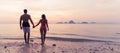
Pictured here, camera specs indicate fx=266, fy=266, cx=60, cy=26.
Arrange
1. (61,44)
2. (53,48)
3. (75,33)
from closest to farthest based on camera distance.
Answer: (53,48), (61,44), (75,33)

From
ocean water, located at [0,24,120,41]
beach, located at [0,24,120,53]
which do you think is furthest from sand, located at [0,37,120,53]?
ocean water, located at [0,24,120,41]

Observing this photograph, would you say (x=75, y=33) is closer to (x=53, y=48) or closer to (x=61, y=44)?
(x=61, y=44)

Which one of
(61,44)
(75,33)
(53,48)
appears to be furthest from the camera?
(75,33)

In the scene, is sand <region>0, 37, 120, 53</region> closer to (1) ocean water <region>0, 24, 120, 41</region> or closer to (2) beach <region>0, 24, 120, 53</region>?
(2) beach <region>0, 24, 120, 53</region>

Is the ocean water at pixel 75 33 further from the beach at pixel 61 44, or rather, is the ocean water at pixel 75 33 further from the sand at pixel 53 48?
the sand at pixel 53 48

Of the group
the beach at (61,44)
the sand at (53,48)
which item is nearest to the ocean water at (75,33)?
the beach at (61,44)

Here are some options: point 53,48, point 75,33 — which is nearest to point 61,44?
point 53,48

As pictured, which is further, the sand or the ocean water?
the ocean water

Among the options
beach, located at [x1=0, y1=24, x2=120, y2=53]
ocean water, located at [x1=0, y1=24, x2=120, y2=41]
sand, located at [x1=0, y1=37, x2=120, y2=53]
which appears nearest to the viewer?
sand, located at [x1=0, y1=37, x2=120, y2=53]

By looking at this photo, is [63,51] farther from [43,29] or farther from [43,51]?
[43,29]

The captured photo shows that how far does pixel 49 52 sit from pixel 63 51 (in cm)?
99

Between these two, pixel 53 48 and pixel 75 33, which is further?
pixel 75 33

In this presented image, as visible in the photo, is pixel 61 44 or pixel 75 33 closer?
pixel 61 44

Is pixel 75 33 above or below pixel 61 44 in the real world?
below
